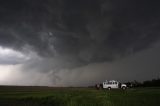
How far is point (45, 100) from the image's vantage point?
184 feet

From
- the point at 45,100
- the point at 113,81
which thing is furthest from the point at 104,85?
the point at 45,100

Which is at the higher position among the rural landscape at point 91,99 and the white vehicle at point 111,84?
the white vehicle at point 111,84

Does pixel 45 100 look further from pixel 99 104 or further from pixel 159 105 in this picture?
pixel 159 105

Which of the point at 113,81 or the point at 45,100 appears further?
the point at 113,81

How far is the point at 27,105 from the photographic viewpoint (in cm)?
4969

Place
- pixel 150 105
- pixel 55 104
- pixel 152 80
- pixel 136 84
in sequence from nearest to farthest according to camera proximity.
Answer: pixel 150 105, pixel 55 104, pixel 136 84, pixel 152 80

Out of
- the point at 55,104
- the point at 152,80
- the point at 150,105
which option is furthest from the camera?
the point at 152,80

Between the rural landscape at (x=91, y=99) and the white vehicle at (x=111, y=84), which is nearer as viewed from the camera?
the rural landscape at (x=91, y=99)

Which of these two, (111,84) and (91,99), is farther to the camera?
(111,84)

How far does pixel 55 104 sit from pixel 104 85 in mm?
37050

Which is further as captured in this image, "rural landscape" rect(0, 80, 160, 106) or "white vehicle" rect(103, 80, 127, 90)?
"white vehicle" rect(103, 80, 127, 90)

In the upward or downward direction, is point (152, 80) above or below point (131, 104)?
above

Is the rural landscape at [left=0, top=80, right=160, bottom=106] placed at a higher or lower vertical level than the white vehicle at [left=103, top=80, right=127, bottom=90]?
lower

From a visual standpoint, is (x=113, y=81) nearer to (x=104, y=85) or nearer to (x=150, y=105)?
Result: (x=104, y=85)
